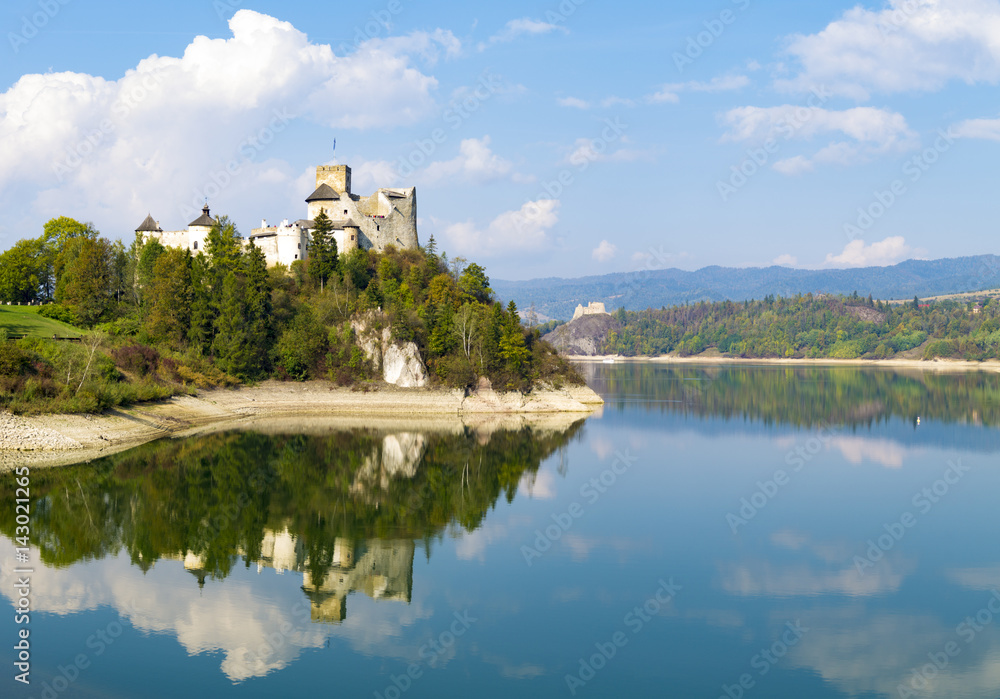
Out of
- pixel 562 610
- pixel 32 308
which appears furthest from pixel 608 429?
pixel 32 308

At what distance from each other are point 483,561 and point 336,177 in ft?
160

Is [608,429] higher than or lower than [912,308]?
lower

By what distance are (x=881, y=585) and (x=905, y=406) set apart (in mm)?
50184

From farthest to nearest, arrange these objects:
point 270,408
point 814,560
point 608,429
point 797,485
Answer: point 270,408
point 608,429
point 797,485
point 814,560

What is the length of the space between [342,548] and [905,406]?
55.1 metres

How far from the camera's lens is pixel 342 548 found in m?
22.0

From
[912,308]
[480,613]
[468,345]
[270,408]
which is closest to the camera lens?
[480,613]

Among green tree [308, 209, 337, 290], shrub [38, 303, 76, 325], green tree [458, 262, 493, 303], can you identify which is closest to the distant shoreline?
green tree [458, 262, 493, 303]

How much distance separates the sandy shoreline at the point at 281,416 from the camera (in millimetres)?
34969

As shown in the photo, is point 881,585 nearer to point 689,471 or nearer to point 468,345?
point 689,471

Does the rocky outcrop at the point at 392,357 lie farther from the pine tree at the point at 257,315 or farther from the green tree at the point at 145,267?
the green tree at the point at 145,267

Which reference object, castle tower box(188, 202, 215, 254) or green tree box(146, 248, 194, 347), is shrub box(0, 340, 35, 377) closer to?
green tree box(146, 248, 194, 347)

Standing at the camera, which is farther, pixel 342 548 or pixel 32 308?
pixel 32 308

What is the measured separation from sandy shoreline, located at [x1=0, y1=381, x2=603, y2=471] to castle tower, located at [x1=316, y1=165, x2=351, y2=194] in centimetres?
1777
